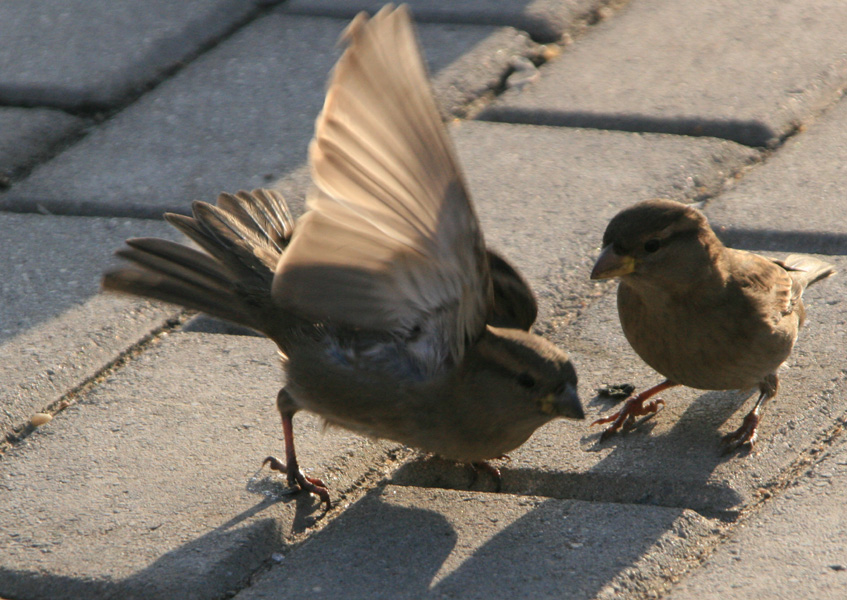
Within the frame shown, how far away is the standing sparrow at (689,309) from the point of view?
3.38 metres

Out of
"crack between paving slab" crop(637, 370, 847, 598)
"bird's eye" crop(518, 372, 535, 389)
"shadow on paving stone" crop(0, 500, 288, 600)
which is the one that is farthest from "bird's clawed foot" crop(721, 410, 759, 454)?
"shadow on paving stone" crop(0, 500, 288, 600)

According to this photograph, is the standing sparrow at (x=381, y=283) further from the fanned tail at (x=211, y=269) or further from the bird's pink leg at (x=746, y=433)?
the bird's pink leg at (x=746, y=433)

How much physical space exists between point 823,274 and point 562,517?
4.55 ft

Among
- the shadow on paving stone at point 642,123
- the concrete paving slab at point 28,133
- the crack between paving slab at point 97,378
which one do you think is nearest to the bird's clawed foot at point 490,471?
the crack between paving slab at point 97,378

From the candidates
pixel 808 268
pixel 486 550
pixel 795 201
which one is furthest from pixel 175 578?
pixel 795 201

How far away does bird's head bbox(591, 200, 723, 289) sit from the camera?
3.42 metres

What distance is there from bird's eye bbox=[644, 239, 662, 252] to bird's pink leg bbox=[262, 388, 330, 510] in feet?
3.43

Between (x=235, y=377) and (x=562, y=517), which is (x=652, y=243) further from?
(x=235, y=377)

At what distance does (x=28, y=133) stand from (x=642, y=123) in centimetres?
241

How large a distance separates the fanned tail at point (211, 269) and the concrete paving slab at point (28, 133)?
1661 mm

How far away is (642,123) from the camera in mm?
5043

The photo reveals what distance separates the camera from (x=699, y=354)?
3365 mm

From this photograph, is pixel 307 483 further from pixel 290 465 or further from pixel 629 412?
pixel 629 412

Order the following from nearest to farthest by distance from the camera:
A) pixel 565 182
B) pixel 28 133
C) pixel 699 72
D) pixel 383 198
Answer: pixel 383 198 → pixel 565 182 → pixel 28 133 → pixel 699 72
